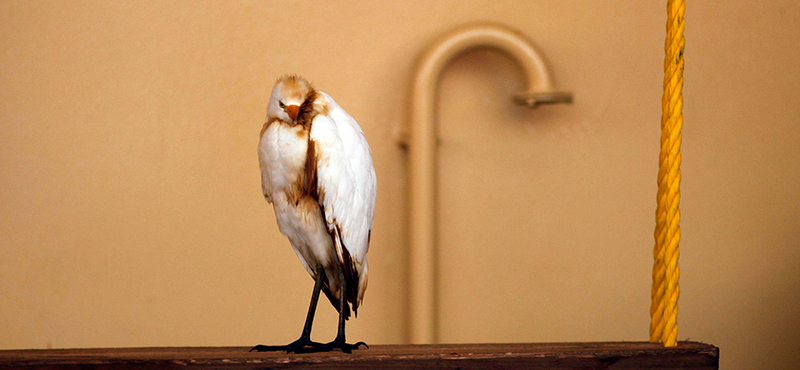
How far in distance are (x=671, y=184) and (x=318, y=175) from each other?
385mm

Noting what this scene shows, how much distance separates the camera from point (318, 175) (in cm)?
72

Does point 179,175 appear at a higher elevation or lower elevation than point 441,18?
lower

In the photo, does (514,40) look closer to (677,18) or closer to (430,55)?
(430,55)

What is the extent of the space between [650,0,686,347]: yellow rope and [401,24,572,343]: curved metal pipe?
0.51m

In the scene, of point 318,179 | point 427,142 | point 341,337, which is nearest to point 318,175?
point 318,179

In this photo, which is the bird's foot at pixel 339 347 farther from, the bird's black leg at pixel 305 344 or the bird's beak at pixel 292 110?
the bird's beak at pixel 292 110

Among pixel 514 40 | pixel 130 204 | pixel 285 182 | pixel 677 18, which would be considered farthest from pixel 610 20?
pixel 130 204

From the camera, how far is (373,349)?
756mm

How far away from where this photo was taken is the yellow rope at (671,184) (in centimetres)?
68

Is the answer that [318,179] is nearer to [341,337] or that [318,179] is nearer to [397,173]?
[341,337]

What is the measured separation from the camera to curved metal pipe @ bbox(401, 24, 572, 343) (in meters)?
1.21

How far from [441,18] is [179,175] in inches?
24.2

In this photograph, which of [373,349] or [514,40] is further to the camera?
[514,40]

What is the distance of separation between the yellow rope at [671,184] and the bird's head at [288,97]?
1.32ft
